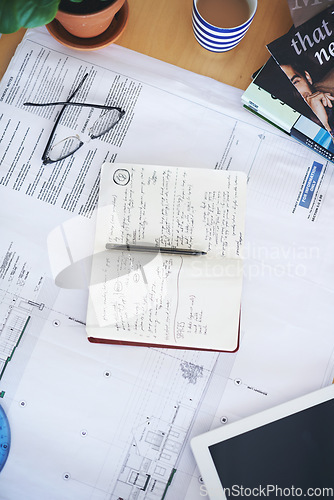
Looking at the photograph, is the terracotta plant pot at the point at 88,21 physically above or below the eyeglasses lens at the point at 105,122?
above

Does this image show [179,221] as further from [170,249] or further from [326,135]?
[326,135]

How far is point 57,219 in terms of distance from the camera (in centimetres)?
72

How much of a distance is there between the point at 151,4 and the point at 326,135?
0.38 m

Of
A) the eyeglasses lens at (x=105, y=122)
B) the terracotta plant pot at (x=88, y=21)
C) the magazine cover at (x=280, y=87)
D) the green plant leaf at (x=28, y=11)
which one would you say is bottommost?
the eyeglasses lens at (x=105, y=122)

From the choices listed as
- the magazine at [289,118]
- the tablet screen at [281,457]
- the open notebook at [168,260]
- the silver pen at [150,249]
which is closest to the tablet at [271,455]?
the tablet screen at [281,457]

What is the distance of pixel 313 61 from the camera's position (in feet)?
2.31

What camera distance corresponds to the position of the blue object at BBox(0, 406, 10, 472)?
0.67m

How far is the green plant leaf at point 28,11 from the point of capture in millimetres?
570

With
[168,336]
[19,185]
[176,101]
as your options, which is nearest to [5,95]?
[19,185]

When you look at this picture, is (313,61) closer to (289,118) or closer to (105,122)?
(289,118)

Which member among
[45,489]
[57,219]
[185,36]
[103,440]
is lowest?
[45,489]

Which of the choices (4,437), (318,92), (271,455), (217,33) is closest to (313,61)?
(318,92)

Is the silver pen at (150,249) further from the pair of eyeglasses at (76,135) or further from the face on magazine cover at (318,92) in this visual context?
the face on magazine cover at (318,92)

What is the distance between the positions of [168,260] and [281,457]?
0.36 metres
